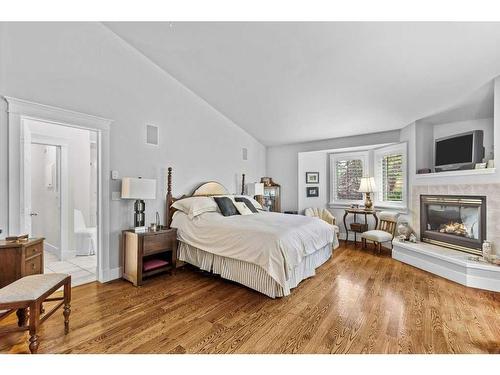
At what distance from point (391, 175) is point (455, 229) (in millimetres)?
1606

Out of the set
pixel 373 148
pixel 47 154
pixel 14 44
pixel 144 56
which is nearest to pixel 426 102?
pixel 373 148

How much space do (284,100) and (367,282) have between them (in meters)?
3.00

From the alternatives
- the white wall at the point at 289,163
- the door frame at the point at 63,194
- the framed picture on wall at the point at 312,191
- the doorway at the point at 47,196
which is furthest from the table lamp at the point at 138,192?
the framed picture on wall at the point at 312,191

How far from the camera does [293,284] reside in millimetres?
2770

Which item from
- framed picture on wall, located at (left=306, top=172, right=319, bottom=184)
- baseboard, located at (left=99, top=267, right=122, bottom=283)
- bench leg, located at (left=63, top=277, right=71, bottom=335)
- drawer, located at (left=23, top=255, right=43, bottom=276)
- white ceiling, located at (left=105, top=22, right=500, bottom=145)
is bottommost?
baseboard, located at (left=99, top=267, right=122, bottom=283)

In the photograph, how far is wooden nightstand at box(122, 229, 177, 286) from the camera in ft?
9.35

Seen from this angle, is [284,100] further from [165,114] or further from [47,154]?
[47,154]

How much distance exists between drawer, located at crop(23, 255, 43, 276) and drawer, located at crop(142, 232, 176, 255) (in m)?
0.97

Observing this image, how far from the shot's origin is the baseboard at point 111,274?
295cm

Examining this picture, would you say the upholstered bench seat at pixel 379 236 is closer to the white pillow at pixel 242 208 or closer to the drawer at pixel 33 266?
the white pillow at pixel 242 208

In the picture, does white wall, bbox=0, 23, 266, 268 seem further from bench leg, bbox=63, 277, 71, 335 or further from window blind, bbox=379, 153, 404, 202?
window blind, bbox=379, 153, 404, 202

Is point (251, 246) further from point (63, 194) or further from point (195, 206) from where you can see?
point (63, 194)

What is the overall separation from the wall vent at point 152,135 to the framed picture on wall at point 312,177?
3.81 m

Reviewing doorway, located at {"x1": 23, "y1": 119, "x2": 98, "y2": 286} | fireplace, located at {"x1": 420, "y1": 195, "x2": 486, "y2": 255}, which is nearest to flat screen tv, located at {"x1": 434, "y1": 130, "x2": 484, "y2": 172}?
fireplace, located at {"x1": 420, "y1": 195, "x2": 486, "y2": 255}
